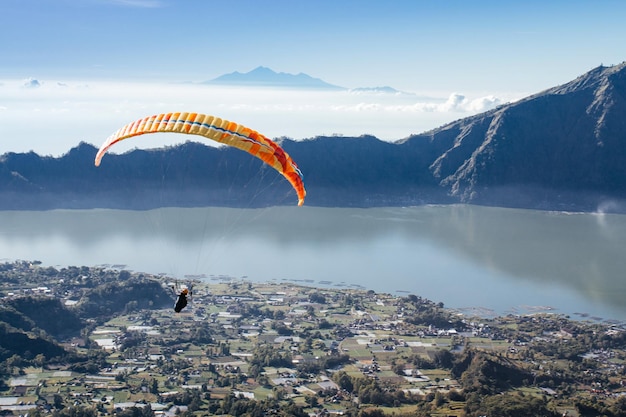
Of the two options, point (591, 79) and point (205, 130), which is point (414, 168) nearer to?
point (591, 79)

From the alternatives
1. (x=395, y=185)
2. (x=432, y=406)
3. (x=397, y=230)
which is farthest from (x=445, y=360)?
(x=395, y=185)

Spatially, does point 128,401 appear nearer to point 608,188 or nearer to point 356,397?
point 356,397

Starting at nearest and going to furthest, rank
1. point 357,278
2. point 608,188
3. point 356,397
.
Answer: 1. point 356,397
2. point 357,278
3. point 608,188

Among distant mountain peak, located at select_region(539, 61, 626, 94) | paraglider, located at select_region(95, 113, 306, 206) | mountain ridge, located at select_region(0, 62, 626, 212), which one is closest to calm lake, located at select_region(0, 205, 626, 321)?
mountain ridge, located at select_region(0, 62, 626, 212)

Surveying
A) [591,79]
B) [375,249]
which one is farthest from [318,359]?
[591,79]

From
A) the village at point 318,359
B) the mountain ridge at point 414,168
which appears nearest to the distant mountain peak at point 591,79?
the mountain ridge at point 414,168

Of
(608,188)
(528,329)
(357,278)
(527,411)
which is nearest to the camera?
(527,411)
